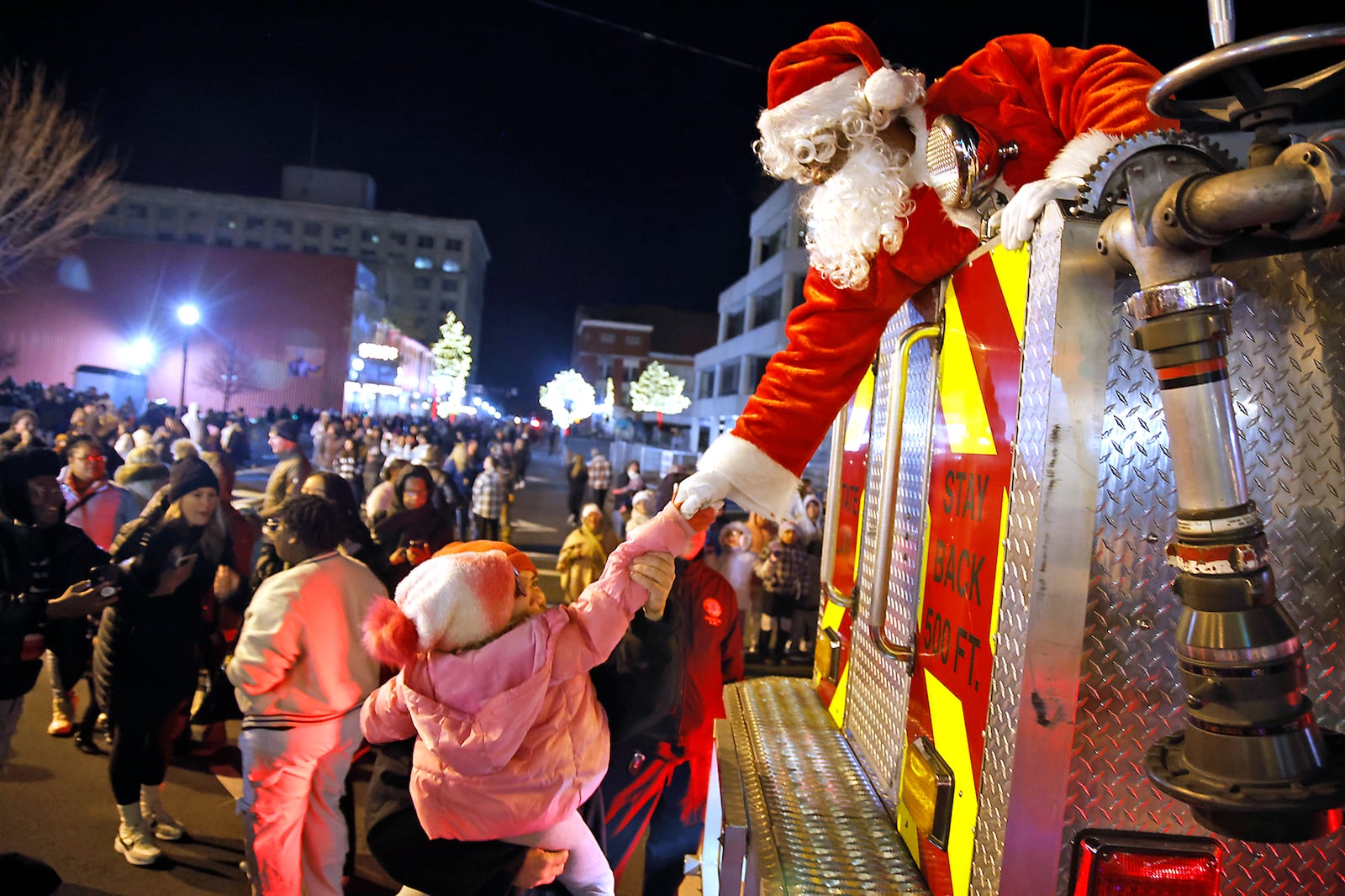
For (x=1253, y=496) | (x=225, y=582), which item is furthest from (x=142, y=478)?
(x=1253, y=496)

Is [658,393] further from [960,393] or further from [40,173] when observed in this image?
[960,393]

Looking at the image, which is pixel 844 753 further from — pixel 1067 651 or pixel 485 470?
pixel 485 470

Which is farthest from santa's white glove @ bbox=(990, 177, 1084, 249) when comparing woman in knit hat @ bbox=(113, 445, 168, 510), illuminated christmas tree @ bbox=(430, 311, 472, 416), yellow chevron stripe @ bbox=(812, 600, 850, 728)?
illuminated christmas tree @ bbox=(430, 311, 472, 416)

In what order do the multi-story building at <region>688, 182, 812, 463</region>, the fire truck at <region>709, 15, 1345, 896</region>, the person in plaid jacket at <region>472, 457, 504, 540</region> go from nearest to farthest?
the fire truck at <region>709, 15, 1345, 896</region> → the person in plaid jacket at <region>472, 457, 504, 540</region> → the multi-story building at <region>688, 182, 812, 463</region>

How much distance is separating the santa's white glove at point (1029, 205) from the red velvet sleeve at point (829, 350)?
517 millimetres

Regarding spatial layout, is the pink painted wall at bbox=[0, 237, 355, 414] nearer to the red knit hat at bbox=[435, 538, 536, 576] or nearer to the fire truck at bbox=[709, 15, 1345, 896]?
the red knit hat at bbox=[435, 538, 536, 576]

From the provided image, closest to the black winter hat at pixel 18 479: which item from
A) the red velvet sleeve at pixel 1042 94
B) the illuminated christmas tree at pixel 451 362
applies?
the red velvet sleeve at pixel 1042 94

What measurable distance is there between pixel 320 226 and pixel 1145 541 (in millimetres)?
89095

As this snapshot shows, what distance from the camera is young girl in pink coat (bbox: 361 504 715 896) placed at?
2.71 m

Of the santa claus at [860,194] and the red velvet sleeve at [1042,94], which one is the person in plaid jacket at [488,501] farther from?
the red velvet sleeve at [1042,94]

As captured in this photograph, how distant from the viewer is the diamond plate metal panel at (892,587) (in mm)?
2496

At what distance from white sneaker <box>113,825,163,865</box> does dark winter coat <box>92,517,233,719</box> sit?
65 centimetres

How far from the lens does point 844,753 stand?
296cm

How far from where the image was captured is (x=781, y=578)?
8922 mm
